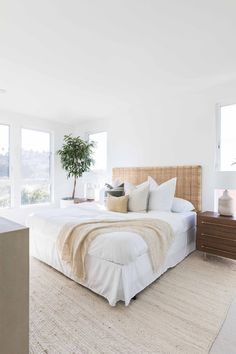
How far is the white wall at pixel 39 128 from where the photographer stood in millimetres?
4508

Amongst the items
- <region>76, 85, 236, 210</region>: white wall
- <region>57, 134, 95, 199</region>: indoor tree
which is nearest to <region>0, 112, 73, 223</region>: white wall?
<region>57, 134, 95, 199</region>: indoor tree

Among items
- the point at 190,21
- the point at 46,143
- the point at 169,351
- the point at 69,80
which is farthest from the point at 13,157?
the point at 169,351

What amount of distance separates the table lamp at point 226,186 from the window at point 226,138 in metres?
0.51

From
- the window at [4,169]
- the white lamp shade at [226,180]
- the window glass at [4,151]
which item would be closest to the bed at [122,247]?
the white lamp shade at [226,180]

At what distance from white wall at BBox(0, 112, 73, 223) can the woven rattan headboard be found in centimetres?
216

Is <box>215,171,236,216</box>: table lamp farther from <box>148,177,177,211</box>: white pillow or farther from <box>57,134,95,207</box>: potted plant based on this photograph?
<box>57,134,95,207</box>: potted plant

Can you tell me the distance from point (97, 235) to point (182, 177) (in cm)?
209

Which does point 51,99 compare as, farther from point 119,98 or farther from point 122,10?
point 122,10

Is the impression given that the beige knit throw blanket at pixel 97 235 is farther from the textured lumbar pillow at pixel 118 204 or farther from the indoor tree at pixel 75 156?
the indoor tree at pixel 75 156

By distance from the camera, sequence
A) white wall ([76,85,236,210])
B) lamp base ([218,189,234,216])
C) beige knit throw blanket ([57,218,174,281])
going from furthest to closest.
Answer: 1. white wall ([76,85,236,210])
2. lamp base ([218,189,234,216])
3. beige knit throw blanket ([57,218,174,281])

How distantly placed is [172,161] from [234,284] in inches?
83.1

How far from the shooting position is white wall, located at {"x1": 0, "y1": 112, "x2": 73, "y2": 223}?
451 centimetres

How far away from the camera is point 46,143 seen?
17.1ft

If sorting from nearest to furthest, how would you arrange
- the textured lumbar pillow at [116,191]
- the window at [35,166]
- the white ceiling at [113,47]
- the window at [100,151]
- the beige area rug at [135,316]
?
the beige area rug at [135,316] < the white ceiling at [113,47] < the textured lumbar pillow at [116,191] < the window at [35,166] < the window at [100,151]
